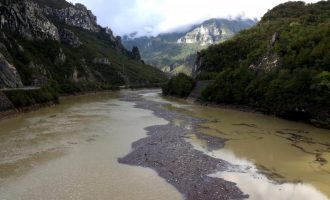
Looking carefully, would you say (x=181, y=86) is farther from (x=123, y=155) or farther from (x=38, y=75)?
(x=123, y=155)

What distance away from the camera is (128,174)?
33.1 meters

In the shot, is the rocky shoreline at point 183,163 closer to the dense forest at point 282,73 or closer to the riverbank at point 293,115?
the riverbank at point 293,115

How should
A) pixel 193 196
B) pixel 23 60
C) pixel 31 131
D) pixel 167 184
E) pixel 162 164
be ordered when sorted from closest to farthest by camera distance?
pixel 193 196, pixel 167 184, pixel 162 164, pixel 31 131, pixel 23 60

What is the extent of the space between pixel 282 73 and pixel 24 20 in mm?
119109

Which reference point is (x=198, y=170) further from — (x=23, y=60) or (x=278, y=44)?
(x=23, y=60)

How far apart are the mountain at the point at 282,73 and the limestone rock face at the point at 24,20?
7749 cm

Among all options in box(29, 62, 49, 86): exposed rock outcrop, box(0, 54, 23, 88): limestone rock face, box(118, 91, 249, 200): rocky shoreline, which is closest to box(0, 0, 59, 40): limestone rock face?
box(29, 62, 49, 86): exposed rock outcrop

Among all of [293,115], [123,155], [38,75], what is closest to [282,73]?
[293,115]

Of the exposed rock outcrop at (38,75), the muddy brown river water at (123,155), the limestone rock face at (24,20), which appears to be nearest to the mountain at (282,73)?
the muddy brown river water at (123,155)

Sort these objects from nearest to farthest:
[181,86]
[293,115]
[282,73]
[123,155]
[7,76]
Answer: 1. [123,155]
2. [293,115]
3. [282,73]
4. [7,76]
5. [181,86]

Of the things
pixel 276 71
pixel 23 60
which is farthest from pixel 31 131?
pixel 23 60

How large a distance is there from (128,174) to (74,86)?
12447 cm

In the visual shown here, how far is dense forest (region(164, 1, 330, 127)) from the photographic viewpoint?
68.3 meters

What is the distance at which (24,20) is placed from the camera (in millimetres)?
164250
